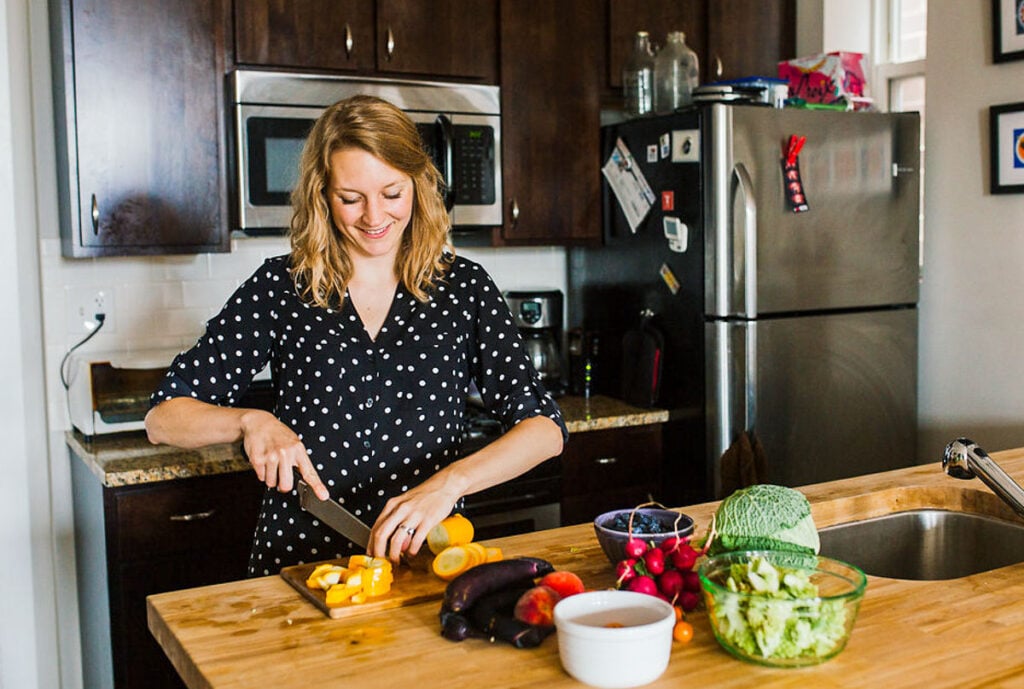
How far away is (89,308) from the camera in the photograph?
126 inches

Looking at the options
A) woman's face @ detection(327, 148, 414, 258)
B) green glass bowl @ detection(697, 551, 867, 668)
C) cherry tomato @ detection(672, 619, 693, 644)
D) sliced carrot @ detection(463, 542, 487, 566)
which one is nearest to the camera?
green glass bowl @ detection(697, 551, 867, 668)

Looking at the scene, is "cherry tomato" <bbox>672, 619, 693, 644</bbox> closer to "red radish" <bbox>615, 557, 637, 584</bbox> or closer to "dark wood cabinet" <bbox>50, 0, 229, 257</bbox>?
"red radish" <bbox>615, 557, 637, 584</bbox>

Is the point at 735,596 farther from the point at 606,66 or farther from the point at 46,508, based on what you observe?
the point at 606,66

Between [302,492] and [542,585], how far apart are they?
52cm

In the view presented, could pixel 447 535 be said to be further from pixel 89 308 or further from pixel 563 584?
pixel 89 308

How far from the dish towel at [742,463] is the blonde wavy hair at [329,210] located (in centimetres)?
148

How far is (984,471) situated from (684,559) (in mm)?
605

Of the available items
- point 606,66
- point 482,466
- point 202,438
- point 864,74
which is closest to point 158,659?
point 202,438

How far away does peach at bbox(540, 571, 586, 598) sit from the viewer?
1.50 meters

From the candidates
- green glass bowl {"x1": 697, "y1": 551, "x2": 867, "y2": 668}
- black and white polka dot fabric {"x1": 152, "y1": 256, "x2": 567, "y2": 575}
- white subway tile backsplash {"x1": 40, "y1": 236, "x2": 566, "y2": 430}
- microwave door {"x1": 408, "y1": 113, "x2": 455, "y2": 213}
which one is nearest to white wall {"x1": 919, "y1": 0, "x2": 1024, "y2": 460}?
microwave door {"x1": 408, "y1": 113, "x2": 455, "y2": 213}

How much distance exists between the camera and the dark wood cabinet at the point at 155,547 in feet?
9.12

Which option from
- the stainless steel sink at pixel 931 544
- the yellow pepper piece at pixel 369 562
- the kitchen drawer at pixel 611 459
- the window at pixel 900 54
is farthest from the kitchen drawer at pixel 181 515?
the window at pixel 900 54

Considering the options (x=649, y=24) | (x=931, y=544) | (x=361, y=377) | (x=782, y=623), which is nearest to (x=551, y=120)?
(x=649, y=24)

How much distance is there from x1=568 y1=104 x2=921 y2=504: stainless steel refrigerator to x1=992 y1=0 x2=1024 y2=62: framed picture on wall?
348 mm
